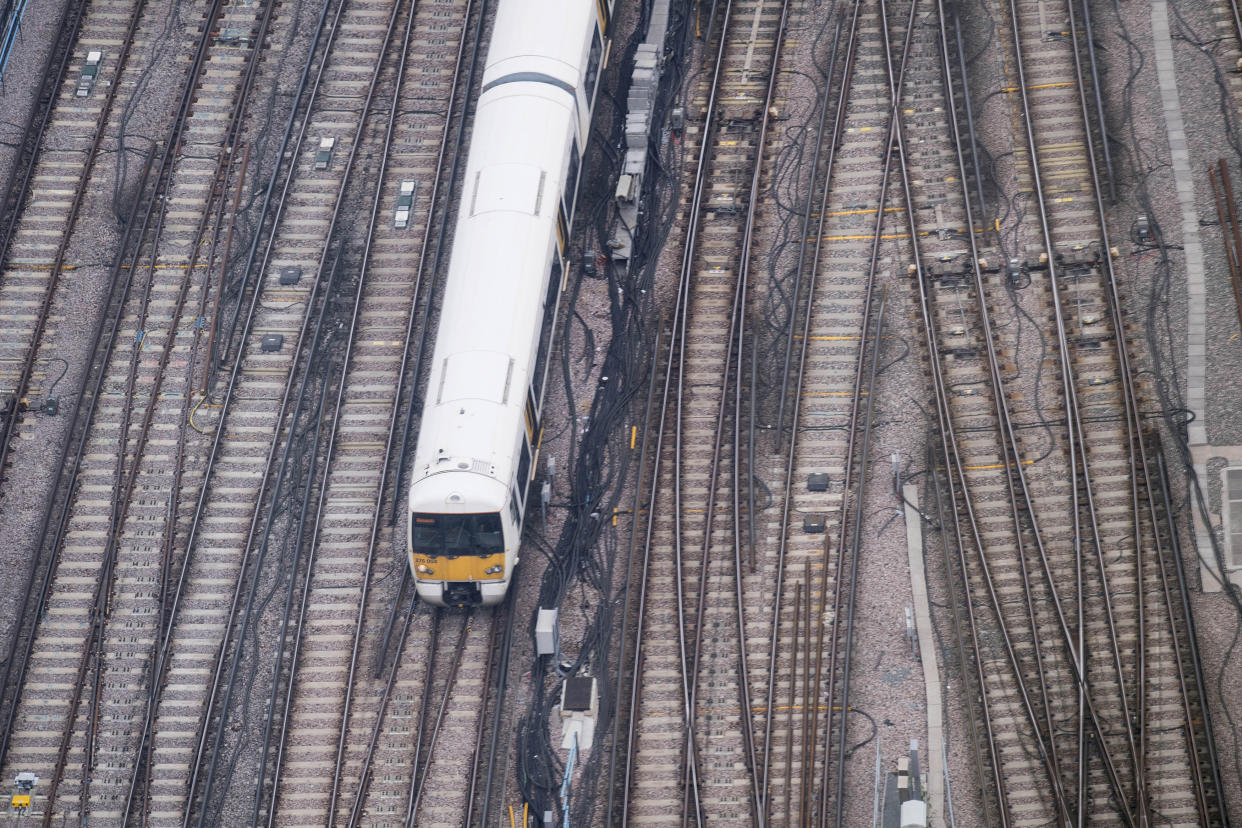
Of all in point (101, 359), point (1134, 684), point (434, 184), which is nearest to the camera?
point (1134, 684)

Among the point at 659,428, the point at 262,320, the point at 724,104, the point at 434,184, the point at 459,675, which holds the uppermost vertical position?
the point at 724,104

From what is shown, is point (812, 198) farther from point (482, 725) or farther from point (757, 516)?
point (482, 725)

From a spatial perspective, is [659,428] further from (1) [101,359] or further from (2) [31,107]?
(2) [31,107]

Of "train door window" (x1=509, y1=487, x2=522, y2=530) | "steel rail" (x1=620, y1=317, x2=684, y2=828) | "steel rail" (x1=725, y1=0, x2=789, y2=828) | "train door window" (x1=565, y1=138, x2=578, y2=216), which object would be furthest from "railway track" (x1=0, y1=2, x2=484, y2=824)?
"steel rail" (x1=725, y1=0, x2=789, y2=828)

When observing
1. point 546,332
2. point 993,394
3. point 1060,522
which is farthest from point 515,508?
point 1060,522

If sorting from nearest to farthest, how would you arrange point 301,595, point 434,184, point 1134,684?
point 1134,684 < point 301,595 < point 434,184

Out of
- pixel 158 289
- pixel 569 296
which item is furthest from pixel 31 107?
pixel 569 296
